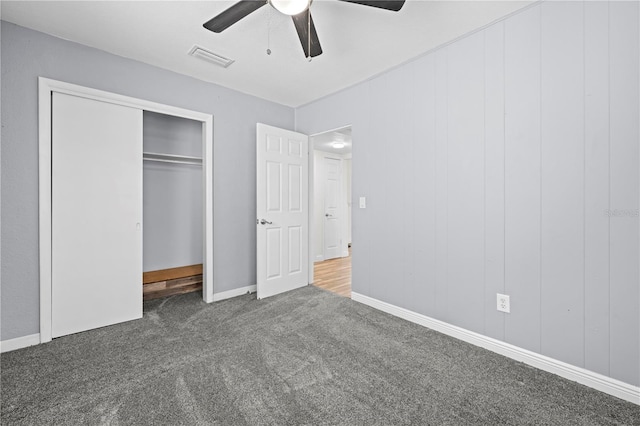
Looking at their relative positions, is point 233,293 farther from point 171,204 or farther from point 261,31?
point 261,31

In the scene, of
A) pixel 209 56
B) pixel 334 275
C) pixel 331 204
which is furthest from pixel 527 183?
pixel 331 204

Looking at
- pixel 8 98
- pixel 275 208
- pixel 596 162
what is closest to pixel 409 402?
pixel 596 162

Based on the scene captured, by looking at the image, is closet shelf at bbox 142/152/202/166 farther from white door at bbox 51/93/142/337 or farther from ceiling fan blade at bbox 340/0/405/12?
ceiling fan blade at bbox 340/0/405/12

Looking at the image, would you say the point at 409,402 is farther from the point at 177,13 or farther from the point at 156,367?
the point at 177,13

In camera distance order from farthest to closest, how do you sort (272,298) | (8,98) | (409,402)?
(272,298) → (8,98) → (409,402)

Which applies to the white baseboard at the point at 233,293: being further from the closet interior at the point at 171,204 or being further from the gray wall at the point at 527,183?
the gray wall at the point at 527,183

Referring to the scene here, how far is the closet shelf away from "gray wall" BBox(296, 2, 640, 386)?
259cm

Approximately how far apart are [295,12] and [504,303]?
2.45 m

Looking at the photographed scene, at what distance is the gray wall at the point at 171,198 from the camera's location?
3.61 metres

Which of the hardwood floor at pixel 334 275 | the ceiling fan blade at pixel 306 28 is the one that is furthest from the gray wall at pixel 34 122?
the ceiling fan blade at pixel 306 28

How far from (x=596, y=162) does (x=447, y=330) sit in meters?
1.64

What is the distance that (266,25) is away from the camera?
217 cm

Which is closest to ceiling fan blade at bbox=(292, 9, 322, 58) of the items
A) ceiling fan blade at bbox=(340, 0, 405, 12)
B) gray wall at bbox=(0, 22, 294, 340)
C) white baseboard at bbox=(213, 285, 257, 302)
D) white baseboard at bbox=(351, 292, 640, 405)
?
ceiling fan blade at bbox=(340, 0, 405, 12)

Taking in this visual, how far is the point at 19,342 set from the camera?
2186mm
